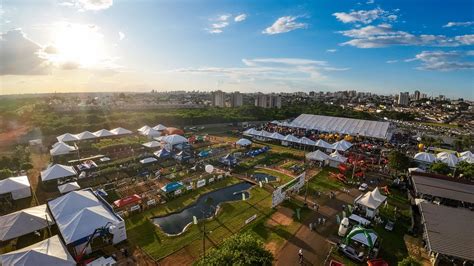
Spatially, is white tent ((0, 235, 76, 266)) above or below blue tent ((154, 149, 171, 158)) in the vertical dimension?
below

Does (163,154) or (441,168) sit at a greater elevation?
(163,154)

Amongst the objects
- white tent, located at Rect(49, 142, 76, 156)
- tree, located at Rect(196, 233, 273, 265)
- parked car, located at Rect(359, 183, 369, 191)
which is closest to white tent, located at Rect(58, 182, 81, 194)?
white tent, located at Rect(49, 142, 76, 156)

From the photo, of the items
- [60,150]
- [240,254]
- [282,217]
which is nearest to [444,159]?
[282,217]

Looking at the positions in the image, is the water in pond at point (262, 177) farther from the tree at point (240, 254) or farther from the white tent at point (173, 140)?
the tree at point (240, 254)

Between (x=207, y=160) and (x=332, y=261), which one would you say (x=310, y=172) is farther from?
(x=332, y=261)

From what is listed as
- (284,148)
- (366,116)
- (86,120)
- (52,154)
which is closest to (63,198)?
(52,154)

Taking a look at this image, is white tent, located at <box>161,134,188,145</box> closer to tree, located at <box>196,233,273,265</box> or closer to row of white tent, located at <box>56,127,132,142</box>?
row of white tent, located at <box>56,127,132,142</box>

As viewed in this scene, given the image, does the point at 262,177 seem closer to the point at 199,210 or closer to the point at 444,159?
the point at 199,210
